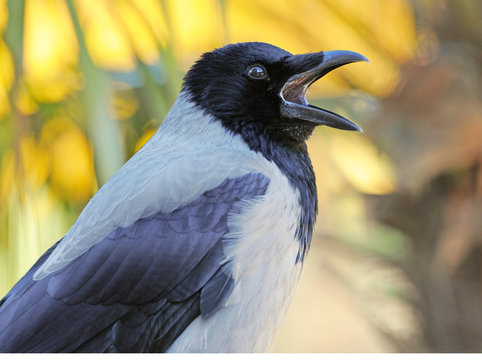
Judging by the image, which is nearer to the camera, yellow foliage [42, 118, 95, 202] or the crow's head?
the crow's head

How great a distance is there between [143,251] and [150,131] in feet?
6.45

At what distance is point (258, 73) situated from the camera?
169 cm

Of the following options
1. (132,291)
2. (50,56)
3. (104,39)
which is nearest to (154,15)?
(104,39)

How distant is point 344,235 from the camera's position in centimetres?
446

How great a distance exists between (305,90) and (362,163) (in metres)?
3.21

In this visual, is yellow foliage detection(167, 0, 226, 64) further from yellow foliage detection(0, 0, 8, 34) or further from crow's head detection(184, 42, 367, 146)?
crow's head detection(184, 42, 367, 146)

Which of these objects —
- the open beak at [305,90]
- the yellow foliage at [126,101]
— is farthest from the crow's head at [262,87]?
the yellow foliage at [126,101]

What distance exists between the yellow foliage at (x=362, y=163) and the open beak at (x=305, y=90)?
202 centimetres

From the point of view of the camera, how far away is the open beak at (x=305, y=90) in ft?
5.17

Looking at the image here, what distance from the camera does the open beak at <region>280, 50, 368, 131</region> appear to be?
5.17 ft

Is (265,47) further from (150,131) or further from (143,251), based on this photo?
(150,131)

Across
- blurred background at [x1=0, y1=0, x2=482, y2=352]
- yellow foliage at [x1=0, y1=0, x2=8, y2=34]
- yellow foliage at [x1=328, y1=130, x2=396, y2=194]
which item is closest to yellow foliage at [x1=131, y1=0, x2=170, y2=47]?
blurred background at [x1=0, y1=0, x2=482, y2=352]

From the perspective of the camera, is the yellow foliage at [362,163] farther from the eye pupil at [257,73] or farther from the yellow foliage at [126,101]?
the eye pupil at [257,73]

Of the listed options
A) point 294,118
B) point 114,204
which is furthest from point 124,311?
point 294,118
